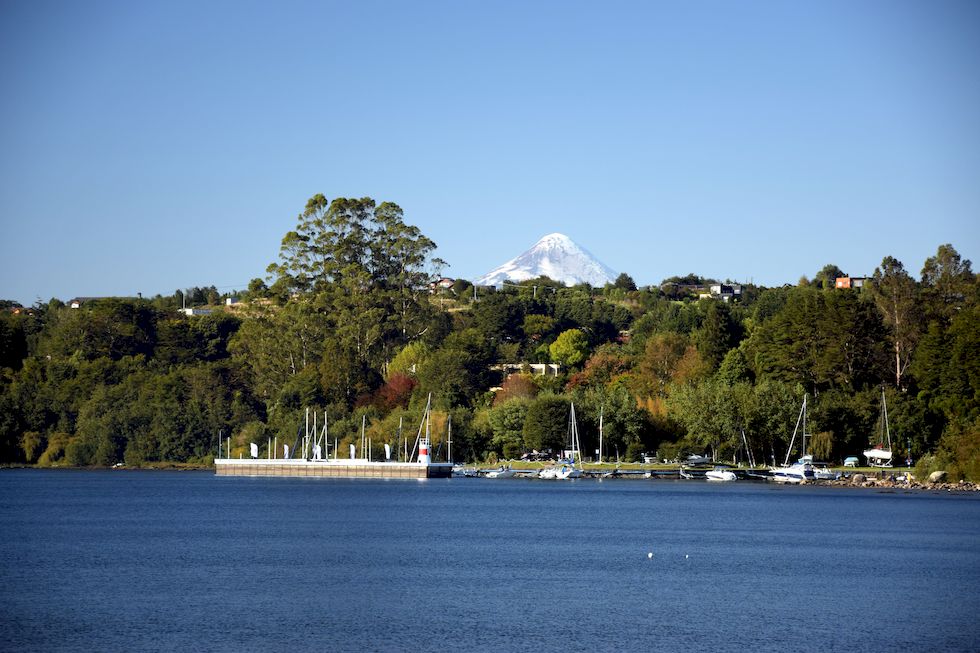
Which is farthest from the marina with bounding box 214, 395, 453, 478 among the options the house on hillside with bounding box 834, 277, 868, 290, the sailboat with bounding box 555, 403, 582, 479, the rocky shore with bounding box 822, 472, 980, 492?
the house on hillside with bounding box 834, 277, 868, 290

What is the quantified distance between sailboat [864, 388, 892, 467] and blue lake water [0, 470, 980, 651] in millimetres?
13926

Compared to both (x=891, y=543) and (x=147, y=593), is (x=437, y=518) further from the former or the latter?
(x=147, y=593)

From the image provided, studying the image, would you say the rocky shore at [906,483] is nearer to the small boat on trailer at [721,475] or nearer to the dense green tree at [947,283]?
the small boat on trailer at [721,475]

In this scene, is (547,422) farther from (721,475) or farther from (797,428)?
(797,428)

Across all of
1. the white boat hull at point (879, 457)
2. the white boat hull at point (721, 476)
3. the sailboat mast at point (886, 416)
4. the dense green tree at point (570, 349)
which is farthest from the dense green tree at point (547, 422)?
the dense green tree at point (570, 349)

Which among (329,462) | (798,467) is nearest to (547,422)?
(329,462)

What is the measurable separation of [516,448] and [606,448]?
21.8 feet

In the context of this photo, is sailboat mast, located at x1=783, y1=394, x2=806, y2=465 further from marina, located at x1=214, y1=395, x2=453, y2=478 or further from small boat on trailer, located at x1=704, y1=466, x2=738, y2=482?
marina, located at x1=214, y1=395, x2=453, y2=478

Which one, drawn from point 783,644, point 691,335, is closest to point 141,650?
point 783,644

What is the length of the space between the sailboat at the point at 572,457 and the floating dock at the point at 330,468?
8.58 metres

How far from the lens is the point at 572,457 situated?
89.4 metres

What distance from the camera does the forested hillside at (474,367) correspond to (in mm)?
86000

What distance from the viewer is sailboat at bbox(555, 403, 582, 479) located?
87125 millimetres

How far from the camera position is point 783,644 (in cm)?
2833
